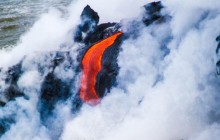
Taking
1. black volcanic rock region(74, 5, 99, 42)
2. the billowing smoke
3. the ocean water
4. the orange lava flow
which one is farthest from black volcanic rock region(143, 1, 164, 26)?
the ocean water

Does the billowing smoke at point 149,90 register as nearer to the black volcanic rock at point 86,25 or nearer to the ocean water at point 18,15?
the black volcanic rock at point 86,25

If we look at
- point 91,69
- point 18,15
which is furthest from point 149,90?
point 18,15

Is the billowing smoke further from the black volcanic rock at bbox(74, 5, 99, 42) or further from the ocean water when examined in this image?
the ocean water

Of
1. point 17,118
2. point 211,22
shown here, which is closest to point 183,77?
point 211,22

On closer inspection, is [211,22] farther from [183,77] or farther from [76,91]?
[76,91]

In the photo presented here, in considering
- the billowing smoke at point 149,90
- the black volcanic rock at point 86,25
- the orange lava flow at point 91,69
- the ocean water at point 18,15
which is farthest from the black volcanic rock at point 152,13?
the ocean water at point 18,15

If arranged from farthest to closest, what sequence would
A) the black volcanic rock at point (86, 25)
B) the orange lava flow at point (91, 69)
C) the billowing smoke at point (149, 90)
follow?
the black volcanic rock at point (86, 25) → the orange lava flow at point (91, 69) → the billowing smoke at point (149, 90)
